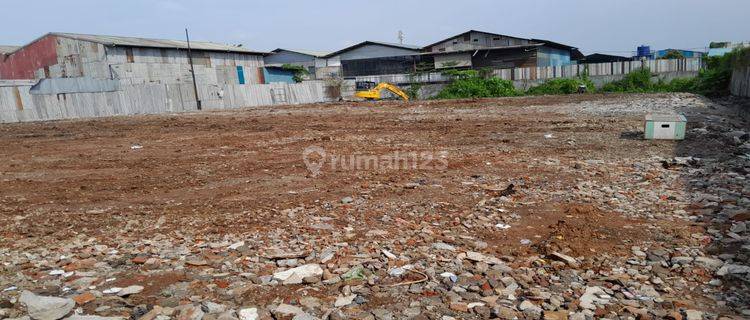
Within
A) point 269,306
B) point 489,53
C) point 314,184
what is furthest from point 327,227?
point 489,53

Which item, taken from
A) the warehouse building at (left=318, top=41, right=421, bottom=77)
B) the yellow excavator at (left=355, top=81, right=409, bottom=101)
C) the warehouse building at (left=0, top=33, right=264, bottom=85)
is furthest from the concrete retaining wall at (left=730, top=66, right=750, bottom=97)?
the warehouse building at (left=0, top=33, right=264, bottom=85)

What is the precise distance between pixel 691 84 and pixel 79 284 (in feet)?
91.0

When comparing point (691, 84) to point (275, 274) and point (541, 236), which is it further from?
point (275, 274)

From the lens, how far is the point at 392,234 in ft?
13.8

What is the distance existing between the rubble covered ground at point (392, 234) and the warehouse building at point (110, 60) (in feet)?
76.2

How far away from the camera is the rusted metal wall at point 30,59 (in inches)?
1187

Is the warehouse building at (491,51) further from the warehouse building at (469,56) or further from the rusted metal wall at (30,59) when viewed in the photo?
the rusted metal wall at (30,59)

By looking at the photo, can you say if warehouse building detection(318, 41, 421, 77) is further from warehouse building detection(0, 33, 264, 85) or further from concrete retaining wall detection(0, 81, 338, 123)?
warehouse building detection(0, 33, 264, 85)

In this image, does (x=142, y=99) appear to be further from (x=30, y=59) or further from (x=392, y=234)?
(x=392, y=234)

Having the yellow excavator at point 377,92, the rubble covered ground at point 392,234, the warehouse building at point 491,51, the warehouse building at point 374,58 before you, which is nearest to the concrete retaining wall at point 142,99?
the warehouse building at point 374,58

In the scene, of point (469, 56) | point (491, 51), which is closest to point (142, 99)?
point (469, 56)

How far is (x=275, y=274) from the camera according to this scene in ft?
11.3

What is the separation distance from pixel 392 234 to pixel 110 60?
99.3 feet

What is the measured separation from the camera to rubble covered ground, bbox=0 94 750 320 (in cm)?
296
